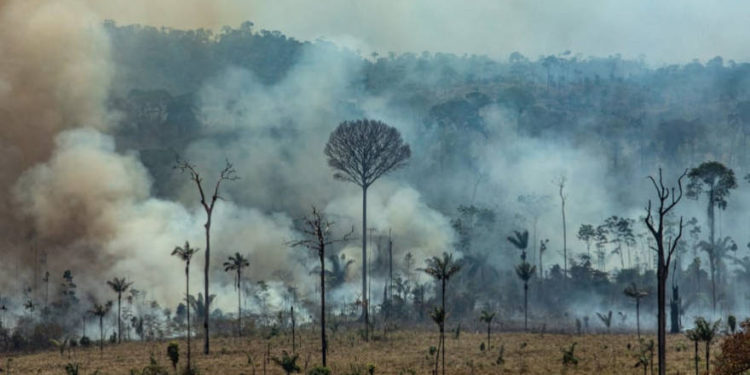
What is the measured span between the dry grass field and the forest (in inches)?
46.2

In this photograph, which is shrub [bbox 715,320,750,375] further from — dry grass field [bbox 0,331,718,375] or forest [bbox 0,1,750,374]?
dry grass field [bbox 0,331,718,375]

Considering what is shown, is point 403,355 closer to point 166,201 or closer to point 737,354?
point 737,354

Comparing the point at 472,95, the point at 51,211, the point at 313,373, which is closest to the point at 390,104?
the point at 472,95

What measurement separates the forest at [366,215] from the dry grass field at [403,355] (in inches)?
46.2

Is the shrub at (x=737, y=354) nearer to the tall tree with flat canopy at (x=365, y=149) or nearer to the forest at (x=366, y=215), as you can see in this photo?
the forest at (x=366, y=215)

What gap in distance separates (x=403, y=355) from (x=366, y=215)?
5230cm

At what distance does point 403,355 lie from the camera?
51.4 metres

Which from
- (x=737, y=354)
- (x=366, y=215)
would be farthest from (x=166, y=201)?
(x=737, y=354)

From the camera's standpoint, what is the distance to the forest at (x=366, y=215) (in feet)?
242

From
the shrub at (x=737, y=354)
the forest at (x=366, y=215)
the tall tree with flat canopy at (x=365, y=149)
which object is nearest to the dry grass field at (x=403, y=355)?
the forest at (x=366, y=215)

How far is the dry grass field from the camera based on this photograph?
1757 inches

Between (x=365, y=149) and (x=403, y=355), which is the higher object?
(x=365, y=149)

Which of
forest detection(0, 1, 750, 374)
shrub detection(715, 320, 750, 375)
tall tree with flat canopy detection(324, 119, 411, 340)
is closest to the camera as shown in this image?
shrub detection(715, 320, 750, 375)

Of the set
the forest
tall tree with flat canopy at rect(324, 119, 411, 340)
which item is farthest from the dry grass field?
tall tree with flat canopy at rect(324, 119, 411, 340)
